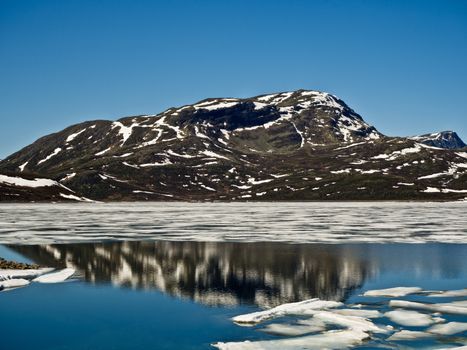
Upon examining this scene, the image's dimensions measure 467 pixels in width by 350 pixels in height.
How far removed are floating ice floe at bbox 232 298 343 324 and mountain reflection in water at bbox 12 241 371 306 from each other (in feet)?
3.53

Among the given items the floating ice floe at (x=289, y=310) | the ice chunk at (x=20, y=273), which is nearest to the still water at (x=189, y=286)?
the floating ice floe at (x=289, y=310)

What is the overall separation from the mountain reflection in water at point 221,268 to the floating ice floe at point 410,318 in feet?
10.8

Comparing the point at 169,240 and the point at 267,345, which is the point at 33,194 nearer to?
the point at 169,240

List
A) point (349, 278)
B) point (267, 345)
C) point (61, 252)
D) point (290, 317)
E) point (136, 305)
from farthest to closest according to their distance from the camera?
point (61, 252)
point (349, 278)
point (136, 305)
point (290, 317)
point (267, 345)

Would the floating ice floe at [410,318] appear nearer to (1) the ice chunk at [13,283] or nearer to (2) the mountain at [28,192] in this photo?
(1) the ice chunk at [13,283]

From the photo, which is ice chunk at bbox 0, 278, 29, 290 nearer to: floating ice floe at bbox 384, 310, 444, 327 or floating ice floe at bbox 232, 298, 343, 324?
floating ice floe at bbox 232, 298, 343, 324

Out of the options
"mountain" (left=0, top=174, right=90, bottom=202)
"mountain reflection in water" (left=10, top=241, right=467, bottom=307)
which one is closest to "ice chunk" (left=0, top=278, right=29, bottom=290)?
"mountain reflection in water" (left=10, top=241, right=467, bottom=307)

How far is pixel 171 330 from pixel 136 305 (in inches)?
166

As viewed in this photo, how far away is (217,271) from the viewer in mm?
29141

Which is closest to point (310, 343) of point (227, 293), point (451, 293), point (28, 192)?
point (227, 293)

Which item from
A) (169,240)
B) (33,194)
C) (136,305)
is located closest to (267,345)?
(136,305)

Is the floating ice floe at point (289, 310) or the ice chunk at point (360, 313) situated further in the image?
the ice chunk at point (360, 313)

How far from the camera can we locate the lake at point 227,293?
16281 millimetres

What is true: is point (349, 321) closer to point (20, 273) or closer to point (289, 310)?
point (289, 310)
